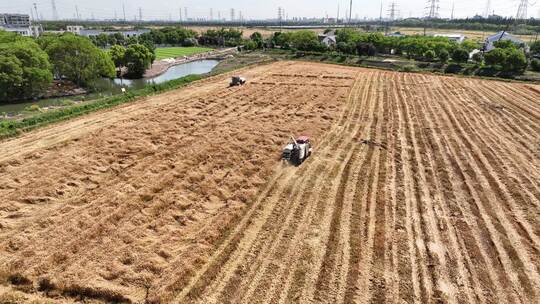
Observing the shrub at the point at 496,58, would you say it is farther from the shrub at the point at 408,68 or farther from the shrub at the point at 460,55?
the shrub at the point at 408,68

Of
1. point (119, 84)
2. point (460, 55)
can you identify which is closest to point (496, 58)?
point (460, 55)

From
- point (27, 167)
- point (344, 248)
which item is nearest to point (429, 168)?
point (344, 248)

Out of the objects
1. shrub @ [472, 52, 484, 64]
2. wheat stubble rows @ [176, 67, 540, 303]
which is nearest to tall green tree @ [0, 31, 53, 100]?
wheat stubble rows @ [176, 67, 540, 303]

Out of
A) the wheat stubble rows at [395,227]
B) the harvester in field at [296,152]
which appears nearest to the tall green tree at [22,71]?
the harvester in field at [296,152]

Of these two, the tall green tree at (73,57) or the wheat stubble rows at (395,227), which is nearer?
the wheat stubble rows at (395,227)

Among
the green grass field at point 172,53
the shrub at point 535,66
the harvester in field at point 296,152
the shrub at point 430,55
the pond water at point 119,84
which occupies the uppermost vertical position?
the shrub at point 430,55

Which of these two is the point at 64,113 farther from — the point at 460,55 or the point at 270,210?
the point at 460,55
